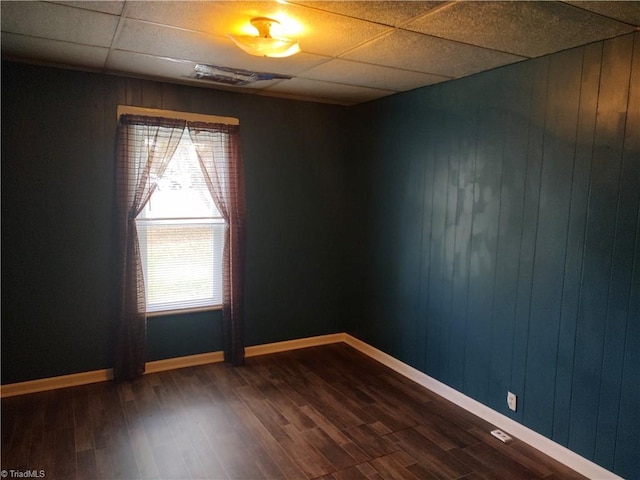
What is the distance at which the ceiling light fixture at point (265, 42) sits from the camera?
7.25 feet

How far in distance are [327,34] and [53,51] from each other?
6.01 feet

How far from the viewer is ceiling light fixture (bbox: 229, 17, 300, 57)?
2.21 meters

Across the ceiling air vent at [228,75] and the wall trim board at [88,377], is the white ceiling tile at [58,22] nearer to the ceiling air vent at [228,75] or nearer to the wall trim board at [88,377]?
the ceiling air vent at [228,75]

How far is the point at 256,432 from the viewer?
2980 millimetres

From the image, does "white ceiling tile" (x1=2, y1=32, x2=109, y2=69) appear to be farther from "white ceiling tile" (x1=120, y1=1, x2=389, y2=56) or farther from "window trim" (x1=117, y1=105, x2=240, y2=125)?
"white ceiling tile" (x1=120, y1=1, x2=389, y2=56)

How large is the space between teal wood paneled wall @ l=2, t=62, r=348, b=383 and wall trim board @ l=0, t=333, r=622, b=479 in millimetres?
76

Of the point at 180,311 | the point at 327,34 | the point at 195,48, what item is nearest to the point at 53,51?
the point at 195,48

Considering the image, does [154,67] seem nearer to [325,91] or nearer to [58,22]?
[58,22]

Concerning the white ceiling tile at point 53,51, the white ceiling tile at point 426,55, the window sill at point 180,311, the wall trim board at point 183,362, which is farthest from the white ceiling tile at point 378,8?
the wall trim board at point 183,362

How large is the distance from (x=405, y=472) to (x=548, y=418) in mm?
956

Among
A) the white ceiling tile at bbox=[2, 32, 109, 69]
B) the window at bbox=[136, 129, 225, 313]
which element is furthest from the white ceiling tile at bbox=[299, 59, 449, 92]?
the white ceiling tile at bbox=[2, 32, 109, 69]

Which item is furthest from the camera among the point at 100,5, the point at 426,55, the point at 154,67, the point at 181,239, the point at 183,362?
the point at 183,362

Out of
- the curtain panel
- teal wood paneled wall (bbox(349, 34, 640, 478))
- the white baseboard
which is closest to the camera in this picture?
teal wood paneled wall (bbox(349, 34, 640, 478))

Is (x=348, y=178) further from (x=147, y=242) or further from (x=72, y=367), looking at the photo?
(x=72, y=367)
